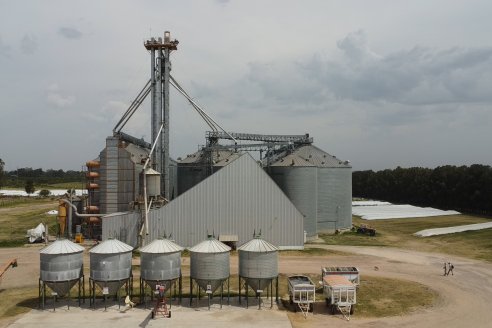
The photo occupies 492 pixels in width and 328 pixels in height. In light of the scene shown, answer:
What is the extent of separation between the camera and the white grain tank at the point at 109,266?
2978cm

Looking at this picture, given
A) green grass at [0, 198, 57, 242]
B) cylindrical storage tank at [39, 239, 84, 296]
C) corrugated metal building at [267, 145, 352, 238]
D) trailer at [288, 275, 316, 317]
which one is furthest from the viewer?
corrugated metal building at [267, 145, 352, 238]

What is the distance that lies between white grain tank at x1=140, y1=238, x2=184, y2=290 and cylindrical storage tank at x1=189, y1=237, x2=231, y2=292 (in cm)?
140

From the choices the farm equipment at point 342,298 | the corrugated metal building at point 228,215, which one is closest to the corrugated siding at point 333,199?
the corrugated metal building at point 228,215

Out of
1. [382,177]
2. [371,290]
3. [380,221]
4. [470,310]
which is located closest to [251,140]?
[380,221]

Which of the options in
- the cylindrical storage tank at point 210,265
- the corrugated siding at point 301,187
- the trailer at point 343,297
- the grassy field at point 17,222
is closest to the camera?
the trailer at point 343,297

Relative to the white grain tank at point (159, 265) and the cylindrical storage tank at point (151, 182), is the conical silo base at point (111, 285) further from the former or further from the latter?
the cylindrical storage tank at point (151, 182)

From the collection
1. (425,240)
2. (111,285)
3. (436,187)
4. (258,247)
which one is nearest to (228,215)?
(258,247)

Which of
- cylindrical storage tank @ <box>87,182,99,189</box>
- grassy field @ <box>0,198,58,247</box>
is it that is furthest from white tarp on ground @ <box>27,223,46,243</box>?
cylindrical storage tank @ <box>87,182,99,189</box>

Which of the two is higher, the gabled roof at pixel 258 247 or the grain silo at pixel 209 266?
the gabled roof at pixel 258 247

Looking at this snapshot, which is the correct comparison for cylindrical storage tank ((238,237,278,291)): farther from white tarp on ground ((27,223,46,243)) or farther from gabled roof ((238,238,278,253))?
white tarp on ground ((27,223,46,243))

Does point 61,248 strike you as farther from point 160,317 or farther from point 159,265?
point 160,317

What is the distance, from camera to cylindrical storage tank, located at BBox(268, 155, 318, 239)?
63.5 metres

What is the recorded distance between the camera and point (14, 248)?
53562mm

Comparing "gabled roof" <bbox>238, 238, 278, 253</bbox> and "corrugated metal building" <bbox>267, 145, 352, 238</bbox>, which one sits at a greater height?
"corrugated metal building" <bbox>267, 145, 352, 238</bbox>
